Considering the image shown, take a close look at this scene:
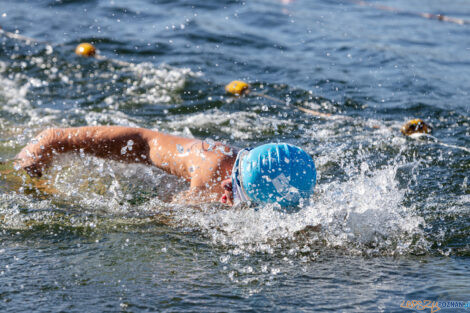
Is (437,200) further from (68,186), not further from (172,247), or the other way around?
(68,186)

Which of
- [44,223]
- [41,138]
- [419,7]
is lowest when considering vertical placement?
[44,223]

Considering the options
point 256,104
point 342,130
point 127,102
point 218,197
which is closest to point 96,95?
point 127,102

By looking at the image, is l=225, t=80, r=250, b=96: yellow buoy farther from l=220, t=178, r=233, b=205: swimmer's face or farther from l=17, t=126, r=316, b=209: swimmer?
l=220, t=178, r=233, b=205: swimmer's face

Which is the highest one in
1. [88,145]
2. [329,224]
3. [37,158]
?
[88,145]

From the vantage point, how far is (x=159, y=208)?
4.86 meters

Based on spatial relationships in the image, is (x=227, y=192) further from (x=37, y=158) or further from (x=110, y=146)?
(x=37, y=158)

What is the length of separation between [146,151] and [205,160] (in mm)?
669

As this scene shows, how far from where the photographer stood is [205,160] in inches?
181

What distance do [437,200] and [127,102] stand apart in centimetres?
447

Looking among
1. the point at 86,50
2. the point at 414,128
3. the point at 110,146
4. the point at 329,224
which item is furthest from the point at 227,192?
the point at 86,50

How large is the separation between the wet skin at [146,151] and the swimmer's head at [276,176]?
35 centimetres

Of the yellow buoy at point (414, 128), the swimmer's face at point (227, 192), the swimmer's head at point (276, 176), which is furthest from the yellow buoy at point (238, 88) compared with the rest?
the swimmer's head at point (276, 176)

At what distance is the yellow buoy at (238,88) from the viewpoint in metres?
8.25

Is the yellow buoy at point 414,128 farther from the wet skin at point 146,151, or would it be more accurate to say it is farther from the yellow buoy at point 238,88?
the wet skin at point 146,151
